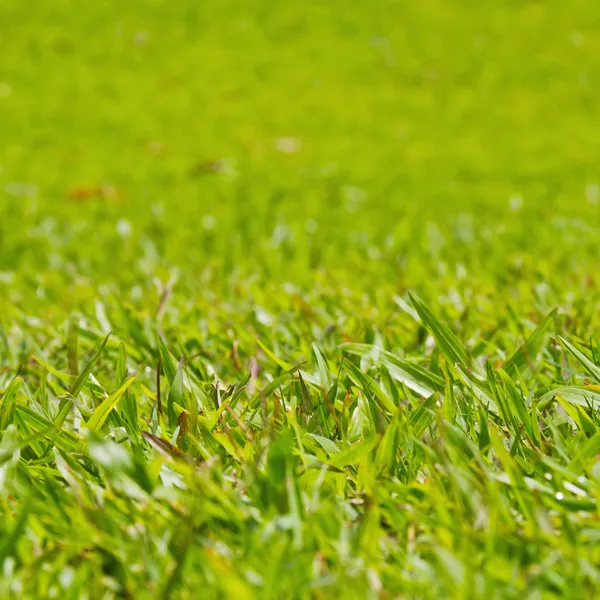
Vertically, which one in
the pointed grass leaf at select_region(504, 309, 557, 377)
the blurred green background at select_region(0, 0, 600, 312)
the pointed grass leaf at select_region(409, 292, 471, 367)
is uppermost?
the pointed grass leaf at select_region(409, 292, 471, 367)

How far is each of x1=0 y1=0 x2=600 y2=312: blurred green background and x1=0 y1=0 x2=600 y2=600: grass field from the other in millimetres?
47

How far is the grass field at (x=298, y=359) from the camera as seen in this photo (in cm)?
91

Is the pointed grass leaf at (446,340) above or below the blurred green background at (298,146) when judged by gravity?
above

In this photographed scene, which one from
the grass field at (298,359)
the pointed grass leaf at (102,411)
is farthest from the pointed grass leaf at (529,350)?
the pointed grass leaf at (102,411)

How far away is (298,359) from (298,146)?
6672 millimetres

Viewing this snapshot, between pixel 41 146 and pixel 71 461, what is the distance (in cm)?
753

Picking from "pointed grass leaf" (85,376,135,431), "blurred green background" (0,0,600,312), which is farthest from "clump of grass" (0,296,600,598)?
"blurred green background" (0,0,600,312)

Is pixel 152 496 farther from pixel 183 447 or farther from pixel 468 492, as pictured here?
pixel 468 492

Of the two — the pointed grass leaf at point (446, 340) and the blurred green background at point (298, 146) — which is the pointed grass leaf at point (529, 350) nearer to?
the pointed grass leaf at point (446, 340)

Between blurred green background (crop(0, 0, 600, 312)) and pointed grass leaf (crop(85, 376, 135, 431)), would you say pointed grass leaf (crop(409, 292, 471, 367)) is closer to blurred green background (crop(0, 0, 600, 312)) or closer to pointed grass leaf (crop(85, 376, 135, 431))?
pointed grass leaf (crop(85, 376, 135, 431))

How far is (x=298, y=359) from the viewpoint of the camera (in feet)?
5.79

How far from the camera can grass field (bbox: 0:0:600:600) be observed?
906 millimetres

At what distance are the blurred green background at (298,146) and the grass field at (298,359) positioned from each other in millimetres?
47

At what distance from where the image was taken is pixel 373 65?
35.6ft
